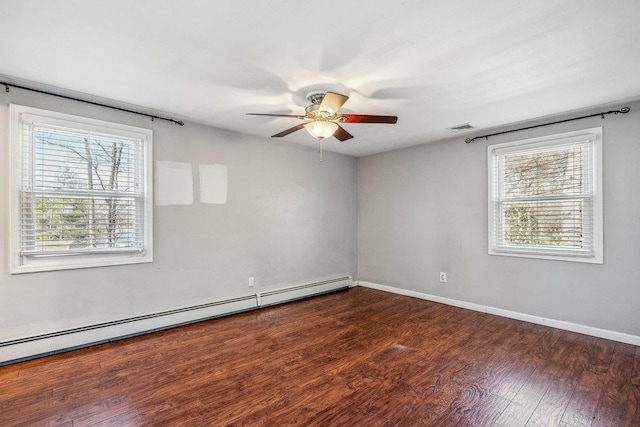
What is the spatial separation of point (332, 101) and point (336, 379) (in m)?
2.09

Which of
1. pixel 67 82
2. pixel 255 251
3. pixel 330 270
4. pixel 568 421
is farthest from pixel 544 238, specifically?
pixel 67 82

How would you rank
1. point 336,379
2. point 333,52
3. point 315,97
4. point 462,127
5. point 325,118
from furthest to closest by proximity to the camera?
1. point 462,127
2. point 315,97
3. point 325,118
4. point 336,379
5. point 333,52

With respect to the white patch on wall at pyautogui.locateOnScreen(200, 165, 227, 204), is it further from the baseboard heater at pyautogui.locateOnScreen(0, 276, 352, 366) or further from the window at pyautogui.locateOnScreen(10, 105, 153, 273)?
the baseboard heater at pyautogui.locateOnScreen(0, 276, 352, 366)

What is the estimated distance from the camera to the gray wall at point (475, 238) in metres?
2.97

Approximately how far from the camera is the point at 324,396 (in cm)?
209

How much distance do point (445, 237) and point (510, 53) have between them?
270 cm

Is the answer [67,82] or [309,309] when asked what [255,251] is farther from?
[67,82]

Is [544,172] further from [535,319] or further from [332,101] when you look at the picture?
[332,101]

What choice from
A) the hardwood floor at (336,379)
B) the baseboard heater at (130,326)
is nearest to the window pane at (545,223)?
the hardwood floor at (336,379)

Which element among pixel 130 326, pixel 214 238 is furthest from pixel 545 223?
pixel 130 326

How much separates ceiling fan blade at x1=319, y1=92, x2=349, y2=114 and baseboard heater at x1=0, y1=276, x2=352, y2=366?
2647mm

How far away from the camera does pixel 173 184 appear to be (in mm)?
3443

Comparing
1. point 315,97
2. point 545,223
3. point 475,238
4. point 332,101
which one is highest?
point 315,97

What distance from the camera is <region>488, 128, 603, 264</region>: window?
316 cm
